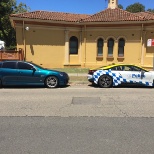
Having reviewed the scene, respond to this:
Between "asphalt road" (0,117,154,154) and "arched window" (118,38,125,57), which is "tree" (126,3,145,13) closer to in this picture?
"arched window" (118,38,125,57)

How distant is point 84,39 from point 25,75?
11.5 m

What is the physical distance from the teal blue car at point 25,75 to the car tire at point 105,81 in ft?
6.83

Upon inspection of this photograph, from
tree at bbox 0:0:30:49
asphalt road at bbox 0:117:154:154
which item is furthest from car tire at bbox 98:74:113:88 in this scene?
tree at bbox 0:0:30:49

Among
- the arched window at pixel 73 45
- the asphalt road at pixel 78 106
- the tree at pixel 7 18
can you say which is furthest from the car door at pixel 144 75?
the tree at pixel 7 18

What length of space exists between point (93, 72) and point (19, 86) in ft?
13.5

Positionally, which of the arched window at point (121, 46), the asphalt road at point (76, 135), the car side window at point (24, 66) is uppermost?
the arched window at point (121, 46)

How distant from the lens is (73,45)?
76.6 feet

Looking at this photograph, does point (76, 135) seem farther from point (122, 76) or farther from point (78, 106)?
point (122, 76)

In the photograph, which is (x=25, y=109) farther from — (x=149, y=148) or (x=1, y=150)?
(x=149, y=148)

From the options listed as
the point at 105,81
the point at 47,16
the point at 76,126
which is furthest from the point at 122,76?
the point at 47,16

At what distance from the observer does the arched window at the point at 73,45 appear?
2322 cm

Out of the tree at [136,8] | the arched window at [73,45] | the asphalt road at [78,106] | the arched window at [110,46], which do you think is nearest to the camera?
the asphalt road at [78,106]

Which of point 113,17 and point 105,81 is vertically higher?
point 113,17

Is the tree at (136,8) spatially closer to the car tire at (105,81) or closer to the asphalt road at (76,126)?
the car tire at (105,81)
